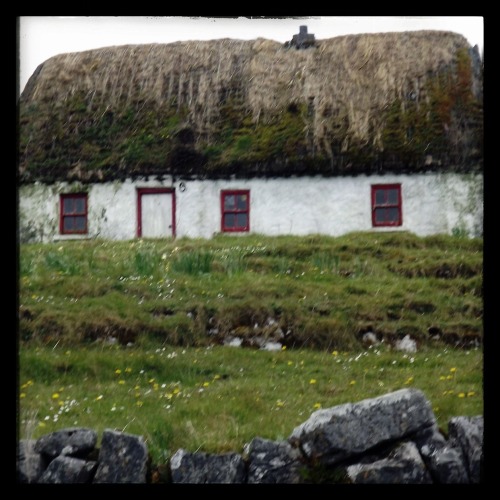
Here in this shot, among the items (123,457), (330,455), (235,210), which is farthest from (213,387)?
(235,210)

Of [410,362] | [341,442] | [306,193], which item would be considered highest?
[306,193]

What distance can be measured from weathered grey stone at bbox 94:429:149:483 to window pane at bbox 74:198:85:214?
2286 mm

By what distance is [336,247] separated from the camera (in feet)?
23.2

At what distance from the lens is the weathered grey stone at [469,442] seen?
6223 mm

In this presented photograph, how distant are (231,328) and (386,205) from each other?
6.59ft

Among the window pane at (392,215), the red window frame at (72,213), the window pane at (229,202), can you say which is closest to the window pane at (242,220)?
the window pane at (229,202)

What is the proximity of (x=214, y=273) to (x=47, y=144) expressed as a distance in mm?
2032

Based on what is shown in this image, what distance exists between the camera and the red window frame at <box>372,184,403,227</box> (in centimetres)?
712

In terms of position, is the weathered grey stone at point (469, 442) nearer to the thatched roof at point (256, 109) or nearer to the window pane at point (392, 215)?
the window pane at point (392, 215)

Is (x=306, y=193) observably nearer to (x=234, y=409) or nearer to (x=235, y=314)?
(x=235, y=314)

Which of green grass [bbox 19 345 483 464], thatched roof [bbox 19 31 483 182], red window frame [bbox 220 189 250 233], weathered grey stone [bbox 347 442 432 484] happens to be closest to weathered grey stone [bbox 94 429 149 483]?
green grass [bbox 19 345 483 464]

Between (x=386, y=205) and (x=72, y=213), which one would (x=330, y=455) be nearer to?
(x=386, y=205)

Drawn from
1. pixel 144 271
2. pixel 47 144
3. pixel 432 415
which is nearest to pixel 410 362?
pixel 432 415

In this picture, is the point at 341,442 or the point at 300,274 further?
the point at 300,274
